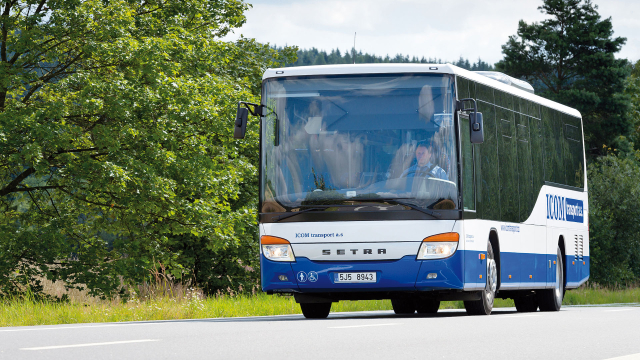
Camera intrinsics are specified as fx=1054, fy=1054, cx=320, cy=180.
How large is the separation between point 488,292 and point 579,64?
45537 mm

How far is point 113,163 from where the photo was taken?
24.4 meters

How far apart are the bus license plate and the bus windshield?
85 centimetres

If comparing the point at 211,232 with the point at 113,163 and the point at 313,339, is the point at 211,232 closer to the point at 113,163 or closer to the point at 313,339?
the point at 113,163

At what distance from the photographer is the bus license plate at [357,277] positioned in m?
13.3

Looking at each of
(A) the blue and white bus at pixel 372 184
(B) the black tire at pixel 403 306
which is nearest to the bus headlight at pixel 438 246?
(A) the blue and white bus at pixel 372 184

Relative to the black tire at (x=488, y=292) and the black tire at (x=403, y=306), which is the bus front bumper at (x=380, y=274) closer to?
the black tire at (x=488, y=292)

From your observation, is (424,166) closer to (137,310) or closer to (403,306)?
(137,310)

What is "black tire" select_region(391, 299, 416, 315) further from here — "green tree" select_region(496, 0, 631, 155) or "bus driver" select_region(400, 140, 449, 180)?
"green tree" select_region(496, 0, 631, 155)

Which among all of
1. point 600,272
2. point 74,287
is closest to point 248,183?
point 74,287

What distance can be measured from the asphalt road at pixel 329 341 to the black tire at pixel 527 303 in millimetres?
6585

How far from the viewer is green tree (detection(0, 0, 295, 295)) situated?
24.3 metres

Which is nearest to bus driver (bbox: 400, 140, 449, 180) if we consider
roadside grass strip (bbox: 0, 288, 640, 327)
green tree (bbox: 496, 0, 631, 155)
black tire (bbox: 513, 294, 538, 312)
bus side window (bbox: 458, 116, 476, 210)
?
bus side window (bbox: 458, 116, 476, 210)

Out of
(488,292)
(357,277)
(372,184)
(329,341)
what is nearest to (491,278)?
(488,292)

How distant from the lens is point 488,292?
14.9 meters
